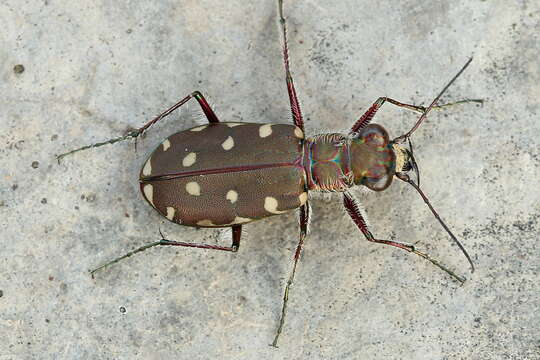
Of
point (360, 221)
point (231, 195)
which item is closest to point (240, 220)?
point (231, 195)

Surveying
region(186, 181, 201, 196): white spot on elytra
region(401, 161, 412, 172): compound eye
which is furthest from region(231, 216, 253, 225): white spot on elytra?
region(401, 161, 412, 172): compound eye

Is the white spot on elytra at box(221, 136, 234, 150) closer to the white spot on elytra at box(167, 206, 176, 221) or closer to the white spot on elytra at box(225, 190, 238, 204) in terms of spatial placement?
the white spot on elytra at box(225, 190, 238, 204)

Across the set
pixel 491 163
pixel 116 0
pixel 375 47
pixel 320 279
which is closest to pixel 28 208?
pixel 116 0

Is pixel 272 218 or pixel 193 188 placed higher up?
pixel 193 188

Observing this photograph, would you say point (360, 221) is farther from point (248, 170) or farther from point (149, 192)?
point (149, 192)

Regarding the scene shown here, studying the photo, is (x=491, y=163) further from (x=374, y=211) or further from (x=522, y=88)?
(x=374, y=211)

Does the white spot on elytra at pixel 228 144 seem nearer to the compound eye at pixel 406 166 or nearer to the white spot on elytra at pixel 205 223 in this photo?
the white spot on elytra at pixel 205 223

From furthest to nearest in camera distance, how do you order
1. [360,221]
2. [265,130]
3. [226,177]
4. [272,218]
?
[272,218]
[360,221]
[265,130]
[226,177]

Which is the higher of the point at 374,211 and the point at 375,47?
the point at 375,47
